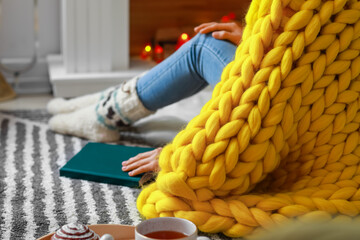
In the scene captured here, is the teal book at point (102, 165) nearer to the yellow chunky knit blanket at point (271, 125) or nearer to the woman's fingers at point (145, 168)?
the woman's fingers at point (145, 168)

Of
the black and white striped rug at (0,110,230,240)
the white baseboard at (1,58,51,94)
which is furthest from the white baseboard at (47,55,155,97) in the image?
the black and white striped rug at (0,110,230,240)

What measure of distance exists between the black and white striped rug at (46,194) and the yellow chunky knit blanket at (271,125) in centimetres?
15

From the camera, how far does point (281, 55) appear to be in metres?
0.86

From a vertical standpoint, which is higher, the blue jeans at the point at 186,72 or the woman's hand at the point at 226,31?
the woman's hand at the point at 226,31

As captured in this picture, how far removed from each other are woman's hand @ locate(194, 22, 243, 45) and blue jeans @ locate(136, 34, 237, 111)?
0.04ft

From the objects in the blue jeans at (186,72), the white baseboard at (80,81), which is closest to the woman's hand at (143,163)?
the blue jeans at (186,72)

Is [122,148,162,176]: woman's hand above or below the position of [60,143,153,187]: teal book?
above

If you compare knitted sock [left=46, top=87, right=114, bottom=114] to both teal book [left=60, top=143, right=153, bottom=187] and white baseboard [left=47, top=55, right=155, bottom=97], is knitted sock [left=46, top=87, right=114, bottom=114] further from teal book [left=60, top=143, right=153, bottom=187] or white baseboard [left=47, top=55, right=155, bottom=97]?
teal book [left=60, top=143, right=153, bottom=187]

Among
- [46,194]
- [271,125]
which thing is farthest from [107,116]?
[271,125]

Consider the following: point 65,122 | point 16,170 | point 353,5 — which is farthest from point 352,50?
point 65,122

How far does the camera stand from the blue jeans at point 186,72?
3.82 ft

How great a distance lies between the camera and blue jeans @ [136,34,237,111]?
1.16m

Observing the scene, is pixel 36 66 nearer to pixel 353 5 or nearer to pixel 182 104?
pixel 182 104

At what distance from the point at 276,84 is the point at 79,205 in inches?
17.7
